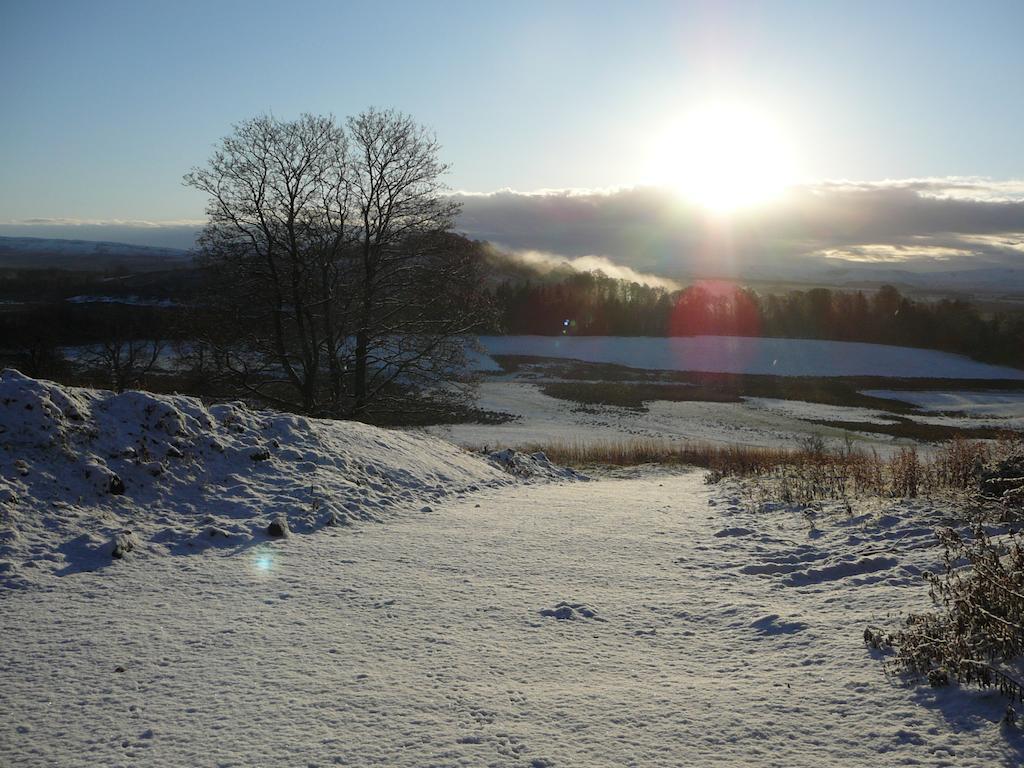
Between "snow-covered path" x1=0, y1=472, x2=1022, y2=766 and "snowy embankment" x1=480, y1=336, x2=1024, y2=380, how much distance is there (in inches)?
2212

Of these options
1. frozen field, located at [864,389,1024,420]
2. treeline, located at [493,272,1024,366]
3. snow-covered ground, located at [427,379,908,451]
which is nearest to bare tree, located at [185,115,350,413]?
snow-covered ground, located at [427,379,908,451]

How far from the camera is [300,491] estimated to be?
30.5 ft

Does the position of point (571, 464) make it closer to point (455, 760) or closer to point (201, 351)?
point (201, 351)

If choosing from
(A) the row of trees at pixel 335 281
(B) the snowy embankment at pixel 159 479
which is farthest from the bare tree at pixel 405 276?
(B) the snowy embankment at pixel 159 479

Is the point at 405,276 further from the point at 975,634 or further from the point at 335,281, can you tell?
the point at 975,634

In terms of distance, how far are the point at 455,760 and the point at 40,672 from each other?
3040 mm

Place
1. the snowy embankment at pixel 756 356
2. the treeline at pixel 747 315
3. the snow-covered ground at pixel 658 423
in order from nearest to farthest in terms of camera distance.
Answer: the snow-covered ground at pixel 658 423, the snowy embankment at pixel 756 356, the treeline at pixel 747 315

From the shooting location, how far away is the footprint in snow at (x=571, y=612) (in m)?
5.68

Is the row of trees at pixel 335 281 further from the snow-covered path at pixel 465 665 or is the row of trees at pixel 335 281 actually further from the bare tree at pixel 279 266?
the snow-covered path at pixel 465 665

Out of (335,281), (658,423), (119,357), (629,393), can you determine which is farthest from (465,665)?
(629,393)

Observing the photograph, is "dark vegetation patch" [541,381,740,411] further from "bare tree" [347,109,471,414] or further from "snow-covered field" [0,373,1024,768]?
"snow-covered field" [0,373,1024,768]

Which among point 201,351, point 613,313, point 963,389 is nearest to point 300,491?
point 201,351

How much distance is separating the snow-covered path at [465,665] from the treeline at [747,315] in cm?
6491

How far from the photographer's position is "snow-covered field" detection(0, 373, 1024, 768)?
3.66 meters
